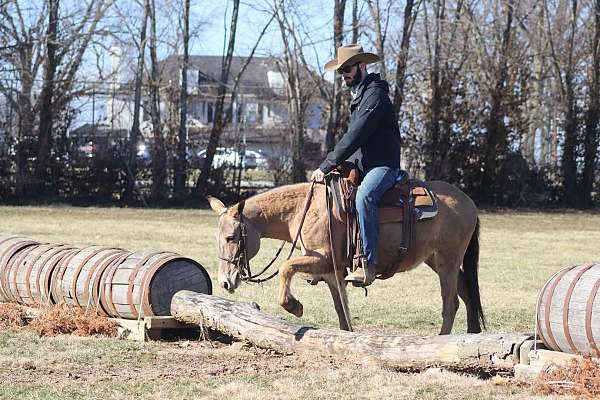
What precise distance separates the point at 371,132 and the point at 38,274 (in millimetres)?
3896

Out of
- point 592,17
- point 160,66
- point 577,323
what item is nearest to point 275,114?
point 160,66

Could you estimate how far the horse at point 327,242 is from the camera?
28.9 ft

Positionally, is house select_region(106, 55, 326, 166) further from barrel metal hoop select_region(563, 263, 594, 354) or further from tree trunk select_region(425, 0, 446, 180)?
barrel metal hoop select_region(563, 263, 594, 354)

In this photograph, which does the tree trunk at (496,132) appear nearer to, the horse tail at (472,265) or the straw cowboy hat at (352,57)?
the horse tail at (472,265)

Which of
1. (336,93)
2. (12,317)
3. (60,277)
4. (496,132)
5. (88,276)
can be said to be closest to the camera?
(88,276)

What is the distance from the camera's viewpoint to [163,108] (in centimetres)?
3344

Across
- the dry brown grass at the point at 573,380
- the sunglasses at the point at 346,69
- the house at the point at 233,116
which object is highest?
the house at the point at 233,116

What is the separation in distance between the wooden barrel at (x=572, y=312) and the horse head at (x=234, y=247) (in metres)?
2.75

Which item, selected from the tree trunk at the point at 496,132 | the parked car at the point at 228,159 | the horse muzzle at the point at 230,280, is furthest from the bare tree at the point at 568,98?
the horse muzzle at the point at 230,280

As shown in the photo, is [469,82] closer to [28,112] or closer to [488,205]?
[488,205]

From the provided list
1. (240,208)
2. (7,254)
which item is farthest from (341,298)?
(7,254)

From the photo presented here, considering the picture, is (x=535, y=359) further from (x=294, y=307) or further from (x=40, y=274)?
(x=40, y=274)

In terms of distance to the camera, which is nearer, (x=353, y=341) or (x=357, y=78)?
(x=353, y=341)

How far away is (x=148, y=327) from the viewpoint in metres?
9.16
